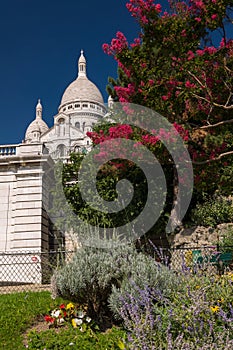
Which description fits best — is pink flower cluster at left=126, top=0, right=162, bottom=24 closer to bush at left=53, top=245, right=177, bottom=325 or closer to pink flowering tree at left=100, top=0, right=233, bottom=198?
pink flowering tree at left=100, top=0, right=233, bottom=198

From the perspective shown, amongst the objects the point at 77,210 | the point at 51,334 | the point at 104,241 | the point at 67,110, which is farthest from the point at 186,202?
the point at 67,110

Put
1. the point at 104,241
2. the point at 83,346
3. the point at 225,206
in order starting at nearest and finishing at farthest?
the point at 83,346
the point at 104,241
the point at 225,206

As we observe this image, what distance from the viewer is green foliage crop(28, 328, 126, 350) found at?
4.80 meters

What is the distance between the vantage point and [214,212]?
14.5m

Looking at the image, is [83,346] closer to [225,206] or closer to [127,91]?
[127,91]

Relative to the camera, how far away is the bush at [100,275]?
560 centimetres

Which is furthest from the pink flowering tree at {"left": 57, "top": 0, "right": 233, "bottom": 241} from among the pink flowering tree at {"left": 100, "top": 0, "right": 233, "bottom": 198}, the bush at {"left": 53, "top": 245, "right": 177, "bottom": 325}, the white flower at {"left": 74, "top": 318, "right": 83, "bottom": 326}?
the white flower at {"left": 74, "top": 318, "right": 83, "bottom": 326}

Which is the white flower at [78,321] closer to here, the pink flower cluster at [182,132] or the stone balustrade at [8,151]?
the pink flower cluster at [182,132]

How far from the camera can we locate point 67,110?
89.6 m

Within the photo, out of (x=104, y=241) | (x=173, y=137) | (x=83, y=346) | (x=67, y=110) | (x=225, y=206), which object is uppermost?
(x=67, y=110)

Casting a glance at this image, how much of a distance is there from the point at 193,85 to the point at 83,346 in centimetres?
647

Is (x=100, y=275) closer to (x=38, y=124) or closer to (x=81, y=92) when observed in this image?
(x=38, y=124)

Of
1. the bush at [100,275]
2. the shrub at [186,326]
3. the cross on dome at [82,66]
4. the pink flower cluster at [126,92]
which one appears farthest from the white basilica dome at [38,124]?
the shrub at [186,326]

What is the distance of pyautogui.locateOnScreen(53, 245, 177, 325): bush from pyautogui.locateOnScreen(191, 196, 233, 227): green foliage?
9050 mm
